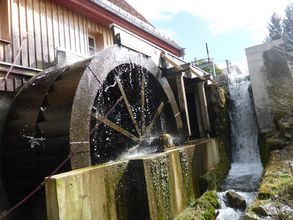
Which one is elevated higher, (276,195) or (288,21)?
(288,21)

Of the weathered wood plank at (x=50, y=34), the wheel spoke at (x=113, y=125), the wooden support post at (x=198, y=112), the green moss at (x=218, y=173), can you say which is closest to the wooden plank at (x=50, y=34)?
the weathered wood plank at (x=50, y=34)

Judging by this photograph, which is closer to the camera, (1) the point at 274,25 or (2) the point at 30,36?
(2) the point at 30,36

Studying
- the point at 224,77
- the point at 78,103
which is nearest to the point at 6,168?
the point at 78,103

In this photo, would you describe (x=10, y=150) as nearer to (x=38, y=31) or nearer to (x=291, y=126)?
(x=38, y=31)

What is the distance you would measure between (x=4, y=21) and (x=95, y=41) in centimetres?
240

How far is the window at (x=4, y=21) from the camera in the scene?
4.63 m

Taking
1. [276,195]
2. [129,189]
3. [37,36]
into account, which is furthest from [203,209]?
[37,36]

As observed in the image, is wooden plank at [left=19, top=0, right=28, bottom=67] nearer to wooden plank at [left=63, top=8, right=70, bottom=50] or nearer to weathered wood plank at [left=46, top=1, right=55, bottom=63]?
weathered wood plank at [left=46, top=1, right=55, bottom=63]

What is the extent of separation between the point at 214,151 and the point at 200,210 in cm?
245

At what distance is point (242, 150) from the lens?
319 inches

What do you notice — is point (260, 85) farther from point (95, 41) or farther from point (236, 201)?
point (95, 41)

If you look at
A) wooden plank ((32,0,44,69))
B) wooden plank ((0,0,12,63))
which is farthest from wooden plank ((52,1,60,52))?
wooden plank ((0,0,12,63))

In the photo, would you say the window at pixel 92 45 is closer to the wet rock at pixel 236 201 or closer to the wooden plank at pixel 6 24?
the wooden plank at pixel 6 24

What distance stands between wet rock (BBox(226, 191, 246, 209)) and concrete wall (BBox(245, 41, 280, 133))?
317cm
